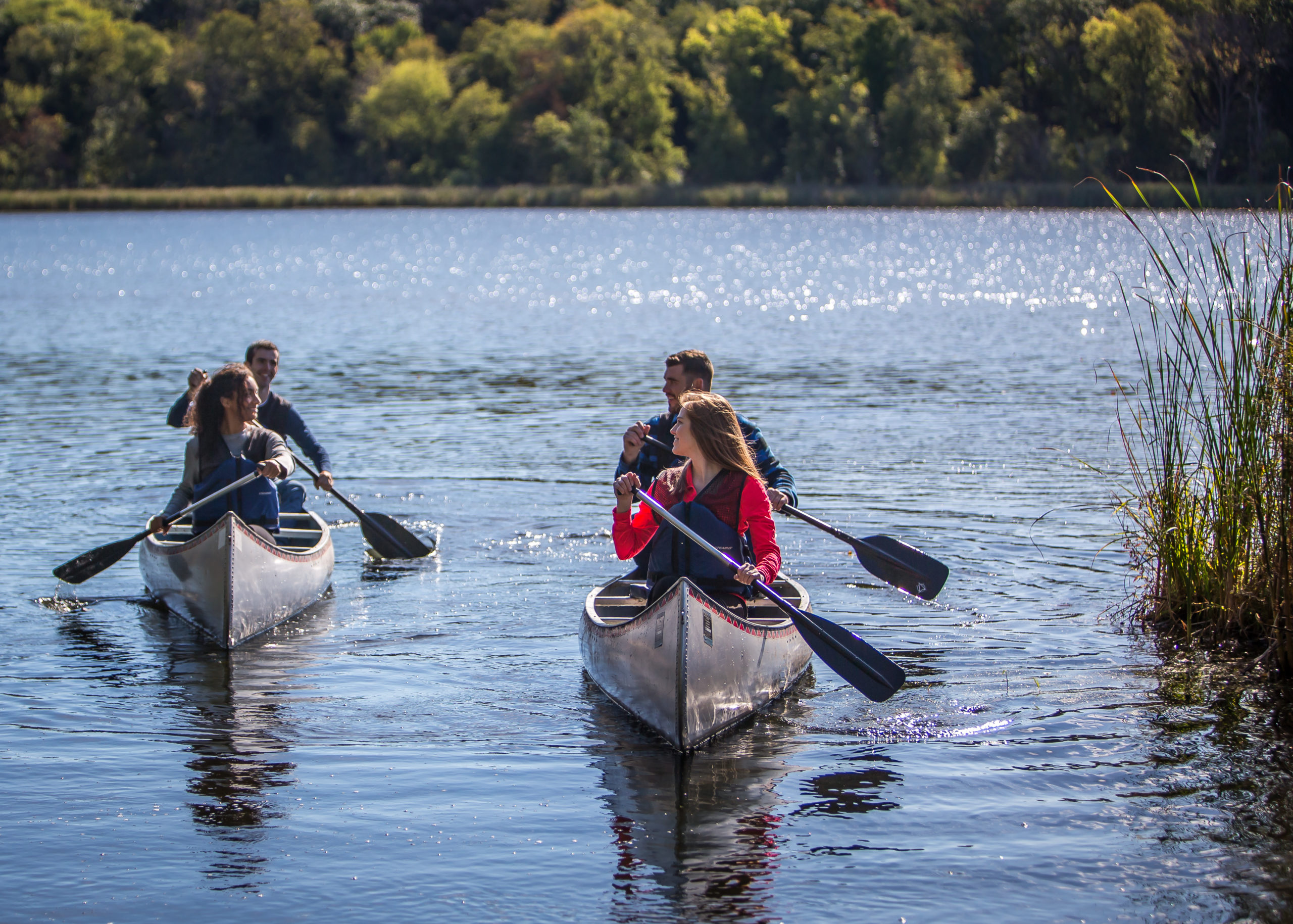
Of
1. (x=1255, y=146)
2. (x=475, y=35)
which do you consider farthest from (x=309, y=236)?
(x=475, y=35)

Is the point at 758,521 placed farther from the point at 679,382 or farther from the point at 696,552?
the point at 679,382

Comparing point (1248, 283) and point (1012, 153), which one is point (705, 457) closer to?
point (1248, 283)

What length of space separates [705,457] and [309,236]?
57.6 meters

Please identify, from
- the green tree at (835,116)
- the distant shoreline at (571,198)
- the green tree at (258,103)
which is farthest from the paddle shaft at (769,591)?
the green tree at (258,103)

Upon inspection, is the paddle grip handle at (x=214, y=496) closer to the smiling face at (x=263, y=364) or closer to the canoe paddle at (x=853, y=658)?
the smiling face at (x=263, y=364)

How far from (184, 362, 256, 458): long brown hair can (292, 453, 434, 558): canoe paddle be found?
75.0 inches

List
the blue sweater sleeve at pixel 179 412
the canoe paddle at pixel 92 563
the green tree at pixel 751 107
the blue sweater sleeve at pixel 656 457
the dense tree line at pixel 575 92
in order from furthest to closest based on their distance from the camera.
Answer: the green tree at pixel 751 107
the dense tree line at pixel 575 92
the blue sweater sleeve at pixel 179 412
the canoe paddle at pixel 92 563
the blue sweater sleeve at pixel 656 457

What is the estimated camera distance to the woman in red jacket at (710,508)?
21.2ft

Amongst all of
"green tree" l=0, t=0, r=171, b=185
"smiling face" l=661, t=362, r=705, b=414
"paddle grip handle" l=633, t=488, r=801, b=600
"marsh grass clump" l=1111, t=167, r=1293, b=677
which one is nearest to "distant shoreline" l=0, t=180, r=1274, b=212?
"green tree" l=0, t=0, r=171, b=185

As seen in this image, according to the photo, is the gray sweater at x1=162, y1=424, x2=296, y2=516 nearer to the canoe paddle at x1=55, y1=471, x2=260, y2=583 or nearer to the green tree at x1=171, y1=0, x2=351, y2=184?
the canoe paddle at x1=55, y1=471, x2=260, y2=583

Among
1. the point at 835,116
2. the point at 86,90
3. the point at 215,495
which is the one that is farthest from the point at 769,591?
the point at 86,90

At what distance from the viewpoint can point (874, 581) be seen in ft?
32.4

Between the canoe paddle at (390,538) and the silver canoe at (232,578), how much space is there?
106 centimetres

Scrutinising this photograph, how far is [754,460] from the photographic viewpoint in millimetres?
7828
